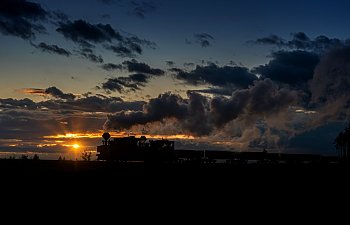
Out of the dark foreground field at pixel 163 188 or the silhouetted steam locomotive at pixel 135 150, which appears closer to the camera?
the dark foreground field at pixel 163 188

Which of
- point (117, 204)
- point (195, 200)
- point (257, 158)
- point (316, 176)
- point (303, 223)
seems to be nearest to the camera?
point (303, 223)

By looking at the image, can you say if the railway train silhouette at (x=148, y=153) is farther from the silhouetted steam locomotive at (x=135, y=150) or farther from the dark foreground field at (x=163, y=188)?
the dark foreground field at (x=163, y=188)

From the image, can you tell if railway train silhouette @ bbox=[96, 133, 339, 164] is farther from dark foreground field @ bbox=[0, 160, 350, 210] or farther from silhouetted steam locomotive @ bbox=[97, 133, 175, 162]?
dark foreground field @ bbox=[0, 160, 350, 210]

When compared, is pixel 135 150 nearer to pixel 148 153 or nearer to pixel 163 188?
pixel 148 153

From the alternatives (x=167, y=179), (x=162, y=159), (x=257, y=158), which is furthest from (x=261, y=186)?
(x=257, y=158)

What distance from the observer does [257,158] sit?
53000mm

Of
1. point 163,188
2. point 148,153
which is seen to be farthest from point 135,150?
point 163,188

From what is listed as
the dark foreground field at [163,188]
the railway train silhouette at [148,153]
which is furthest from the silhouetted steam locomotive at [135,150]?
the dark foreground field at [163,188]

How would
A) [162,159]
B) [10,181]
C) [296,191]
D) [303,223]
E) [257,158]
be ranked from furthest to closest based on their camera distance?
[257,158] < [162,159] < [296,191] < [10,181] < [303,223]

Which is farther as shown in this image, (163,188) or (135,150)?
(135,150)

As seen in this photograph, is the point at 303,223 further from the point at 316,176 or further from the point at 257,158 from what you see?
the point at 257,158

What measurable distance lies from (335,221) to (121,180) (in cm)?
1236

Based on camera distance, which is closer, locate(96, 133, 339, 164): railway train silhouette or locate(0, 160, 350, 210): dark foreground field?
locate(0, 160, 350, 210): dark foreground field

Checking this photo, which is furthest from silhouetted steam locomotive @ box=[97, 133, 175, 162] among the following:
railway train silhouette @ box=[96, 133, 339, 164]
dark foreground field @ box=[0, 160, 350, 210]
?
dark foreground field @ box=[0, 160, 350, 210]
